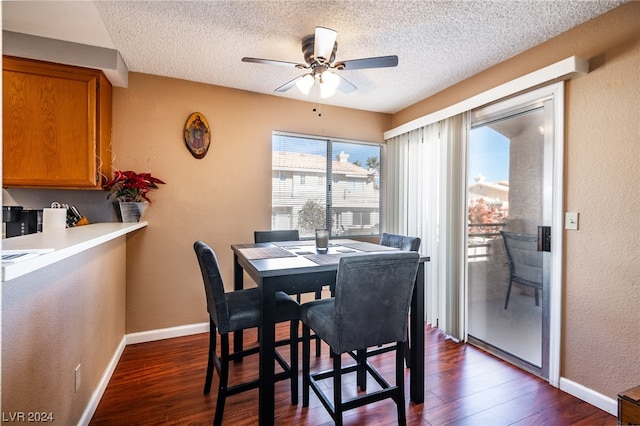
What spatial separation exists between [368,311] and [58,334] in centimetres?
153

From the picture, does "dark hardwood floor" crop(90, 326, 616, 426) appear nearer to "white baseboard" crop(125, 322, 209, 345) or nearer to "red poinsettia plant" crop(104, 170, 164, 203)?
"white baseboard" crop(125, 322, 209, 345)

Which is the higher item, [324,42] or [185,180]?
[324,42]

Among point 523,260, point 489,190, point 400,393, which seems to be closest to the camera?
point 400,393

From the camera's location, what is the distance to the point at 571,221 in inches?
88.4

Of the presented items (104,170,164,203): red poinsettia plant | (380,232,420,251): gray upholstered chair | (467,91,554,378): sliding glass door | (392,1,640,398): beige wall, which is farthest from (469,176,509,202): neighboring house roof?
(104,170,164,203): red poinsettia plant

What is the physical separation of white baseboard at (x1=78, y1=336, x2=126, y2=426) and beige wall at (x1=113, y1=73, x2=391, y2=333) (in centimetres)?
41

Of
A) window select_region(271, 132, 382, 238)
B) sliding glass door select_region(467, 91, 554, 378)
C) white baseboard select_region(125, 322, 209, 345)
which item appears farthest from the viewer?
window select_region(271, 132, 382, 238)

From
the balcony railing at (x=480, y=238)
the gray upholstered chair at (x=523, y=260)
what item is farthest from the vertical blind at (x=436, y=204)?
the gray upholstered chair at (x=523, y=260)

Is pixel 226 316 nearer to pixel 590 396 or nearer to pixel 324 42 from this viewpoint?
pixel 324 42

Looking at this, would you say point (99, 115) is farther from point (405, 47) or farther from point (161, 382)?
point (405, 47)

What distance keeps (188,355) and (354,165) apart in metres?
2.73

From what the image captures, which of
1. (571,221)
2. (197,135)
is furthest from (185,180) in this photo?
(571,221)

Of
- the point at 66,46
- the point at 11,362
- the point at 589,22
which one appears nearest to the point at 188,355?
the point at 11,362

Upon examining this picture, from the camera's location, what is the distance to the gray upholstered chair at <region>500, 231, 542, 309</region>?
2.49m
